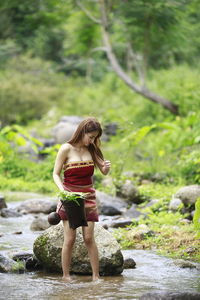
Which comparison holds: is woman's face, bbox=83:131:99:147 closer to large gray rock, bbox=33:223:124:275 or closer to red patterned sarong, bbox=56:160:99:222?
red patterned sarong, bbox=56:160:99:222

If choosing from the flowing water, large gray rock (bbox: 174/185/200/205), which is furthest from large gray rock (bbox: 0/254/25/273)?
large gray rock (bbox: 174/185/200/205)

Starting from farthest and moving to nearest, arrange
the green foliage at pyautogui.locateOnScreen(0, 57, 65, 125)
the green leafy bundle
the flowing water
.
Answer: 1. the green foliage at pyautogui.locateOnScreen(0, 57, 65, 125)
2. the green leafy bundle
3. the flowing water

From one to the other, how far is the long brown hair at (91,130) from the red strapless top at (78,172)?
14cm

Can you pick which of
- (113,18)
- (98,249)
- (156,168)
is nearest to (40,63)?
(113,18)

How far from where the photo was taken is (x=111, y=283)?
5672 mm

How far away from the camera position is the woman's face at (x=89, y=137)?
557cm

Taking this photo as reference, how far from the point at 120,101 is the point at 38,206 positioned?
15286 mm

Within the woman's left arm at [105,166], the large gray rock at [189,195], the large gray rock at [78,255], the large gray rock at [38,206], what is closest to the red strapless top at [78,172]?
the woman's left arm at [105,166]

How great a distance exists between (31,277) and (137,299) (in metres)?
1.37

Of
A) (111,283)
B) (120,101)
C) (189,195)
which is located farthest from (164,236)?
Answer: (120,101)

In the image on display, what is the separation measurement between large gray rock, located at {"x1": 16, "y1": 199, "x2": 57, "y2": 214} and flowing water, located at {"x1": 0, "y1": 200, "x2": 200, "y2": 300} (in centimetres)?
346

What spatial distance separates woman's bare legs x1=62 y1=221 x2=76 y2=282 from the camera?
5.62 metres

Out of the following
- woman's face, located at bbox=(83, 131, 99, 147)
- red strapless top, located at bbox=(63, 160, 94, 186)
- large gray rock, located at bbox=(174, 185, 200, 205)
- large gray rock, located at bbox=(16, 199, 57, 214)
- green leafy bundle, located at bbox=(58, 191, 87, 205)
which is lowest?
large gray rock, located at bbox=(16, 199, 57, 214)

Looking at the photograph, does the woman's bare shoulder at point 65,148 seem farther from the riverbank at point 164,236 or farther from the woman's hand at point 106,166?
the riverbank at point 164,236
